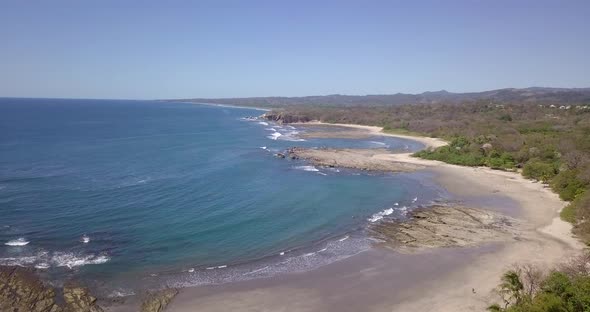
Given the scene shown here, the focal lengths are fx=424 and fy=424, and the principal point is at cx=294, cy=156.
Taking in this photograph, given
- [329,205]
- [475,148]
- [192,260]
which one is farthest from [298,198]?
[475,148]

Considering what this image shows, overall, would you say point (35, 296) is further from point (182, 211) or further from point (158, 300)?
point (182, 211)

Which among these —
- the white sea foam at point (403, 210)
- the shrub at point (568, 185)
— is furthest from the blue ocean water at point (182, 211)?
the shrub at point (568, 185)

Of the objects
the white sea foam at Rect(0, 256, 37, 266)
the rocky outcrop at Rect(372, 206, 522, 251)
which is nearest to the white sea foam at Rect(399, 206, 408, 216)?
the rocky outcrop at Rect(372, 206, 522, 251)

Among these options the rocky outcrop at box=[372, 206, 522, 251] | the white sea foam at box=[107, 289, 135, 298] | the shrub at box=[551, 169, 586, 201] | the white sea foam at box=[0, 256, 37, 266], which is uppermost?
the shrub at box=[551, 169, 586, 201]

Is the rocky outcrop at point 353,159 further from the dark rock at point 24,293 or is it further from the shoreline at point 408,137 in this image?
the dark rock at point 24,293

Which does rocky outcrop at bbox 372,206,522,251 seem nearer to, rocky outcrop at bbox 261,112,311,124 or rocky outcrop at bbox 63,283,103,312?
rocky outcrop at bbox 63,283,103,312

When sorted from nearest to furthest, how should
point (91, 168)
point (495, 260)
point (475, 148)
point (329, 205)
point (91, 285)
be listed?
point (91, 285), point (495, 260), point (329, 205), point (91, 168), point (475, 148)

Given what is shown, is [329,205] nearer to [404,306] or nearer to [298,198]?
[298,198]
